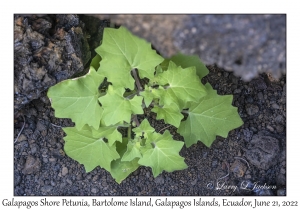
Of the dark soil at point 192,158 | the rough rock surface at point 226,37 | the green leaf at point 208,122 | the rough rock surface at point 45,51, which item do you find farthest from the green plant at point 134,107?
the rough rock surface at point 226,37

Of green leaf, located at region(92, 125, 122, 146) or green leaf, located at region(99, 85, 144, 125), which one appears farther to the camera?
green leaf, located at region(92, 125, 122, 146)

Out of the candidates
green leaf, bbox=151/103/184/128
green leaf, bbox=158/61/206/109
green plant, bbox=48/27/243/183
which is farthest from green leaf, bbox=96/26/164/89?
green leaf, bbox=151/103/184/128

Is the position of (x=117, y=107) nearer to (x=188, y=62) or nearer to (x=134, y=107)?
(x=134, y=107)

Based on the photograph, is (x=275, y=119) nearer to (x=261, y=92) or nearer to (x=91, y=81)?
(x=261, y=92)

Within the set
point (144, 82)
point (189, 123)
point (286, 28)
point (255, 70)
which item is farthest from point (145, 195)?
point (286, 28)

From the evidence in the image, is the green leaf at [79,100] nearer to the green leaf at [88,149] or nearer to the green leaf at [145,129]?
the green leaf at [88,149]

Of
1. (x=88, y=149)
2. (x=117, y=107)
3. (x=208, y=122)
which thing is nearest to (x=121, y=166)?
(x=88, y=149)

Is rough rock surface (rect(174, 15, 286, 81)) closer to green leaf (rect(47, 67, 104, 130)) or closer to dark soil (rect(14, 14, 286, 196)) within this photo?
green leaf (rect(47, 67, 104, 130))
